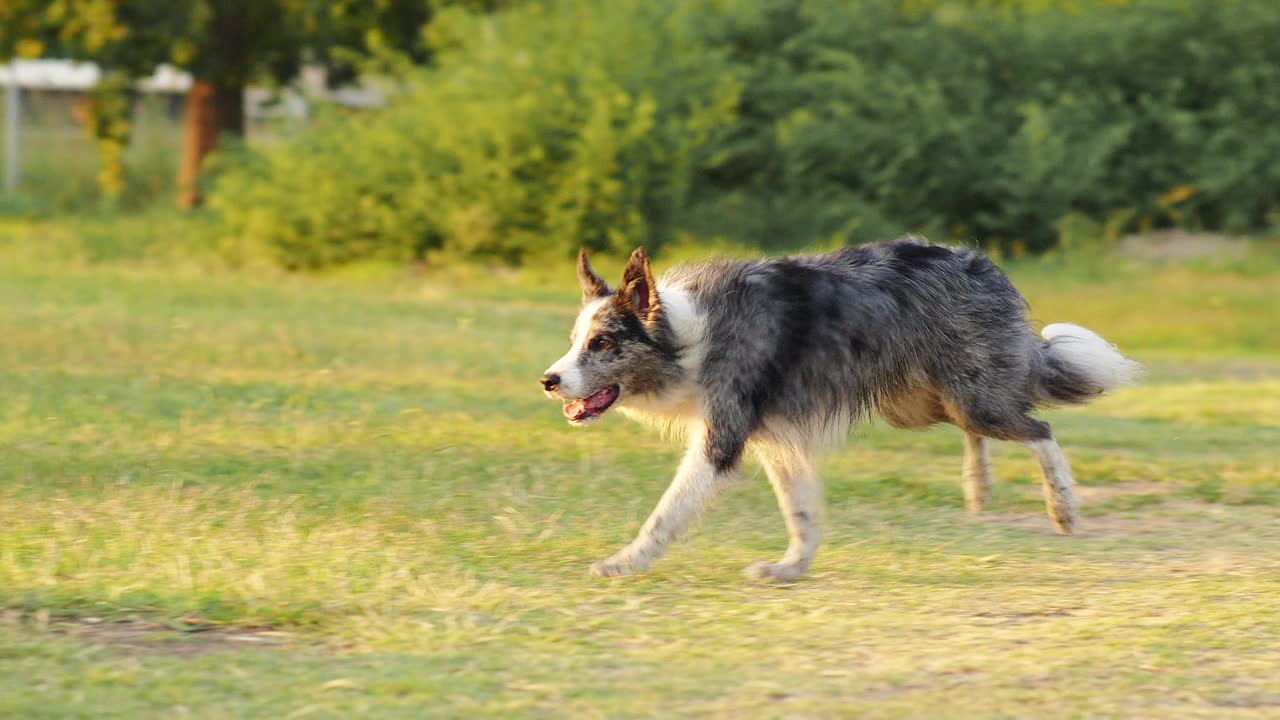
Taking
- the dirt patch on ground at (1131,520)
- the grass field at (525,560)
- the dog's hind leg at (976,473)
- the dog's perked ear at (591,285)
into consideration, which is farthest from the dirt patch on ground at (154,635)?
the dirt patch on ground at (1131,520)

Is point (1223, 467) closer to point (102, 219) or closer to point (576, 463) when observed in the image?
point (576, 463)

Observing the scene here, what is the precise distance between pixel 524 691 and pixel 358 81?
25226 millimetres

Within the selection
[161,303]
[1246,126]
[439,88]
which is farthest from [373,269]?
[1246,126]

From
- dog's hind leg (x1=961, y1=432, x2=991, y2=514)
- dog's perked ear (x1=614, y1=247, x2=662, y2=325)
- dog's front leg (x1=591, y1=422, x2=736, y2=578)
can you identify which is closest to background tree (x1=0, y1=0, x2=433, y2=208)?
dog's hind leg (x1=961, y1=432, x2=991, y2=514)

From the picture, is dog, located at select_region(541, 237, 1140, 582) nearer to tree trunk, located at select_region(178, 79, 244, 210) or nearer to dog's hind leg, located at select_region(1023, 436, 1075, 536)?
dog's hind leg, located at select_region(1023, 436, 1075, 536)

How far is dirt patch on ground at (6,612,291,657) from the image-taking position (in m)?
5.62

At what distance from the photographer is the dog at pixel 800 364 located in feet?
22.9

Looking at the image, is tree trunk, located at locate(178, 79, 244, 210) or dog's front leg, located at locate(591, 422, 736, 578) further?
tree trunk, located at locate(178, 79, 244, 210)

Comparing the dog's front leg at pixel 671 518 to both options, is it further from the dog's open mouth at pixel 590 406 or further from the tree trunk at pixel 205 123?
the tree trunk at pixel 205 123

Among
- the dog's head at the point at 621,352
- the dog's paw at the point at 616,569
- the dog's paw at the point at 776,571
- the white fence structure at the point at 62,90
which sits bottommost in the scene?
the dog's paw at the point at 776,571

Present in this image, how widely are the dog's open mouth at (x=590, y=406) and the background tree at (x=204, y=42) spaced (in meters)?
18.3

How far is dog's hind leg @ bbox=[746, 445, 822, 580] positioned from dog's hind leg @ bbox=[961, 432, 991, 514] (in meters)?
1.36

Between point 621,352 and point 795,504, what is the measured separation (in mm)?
987

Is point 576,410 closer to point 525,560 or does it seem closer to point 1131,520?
point 525,560
